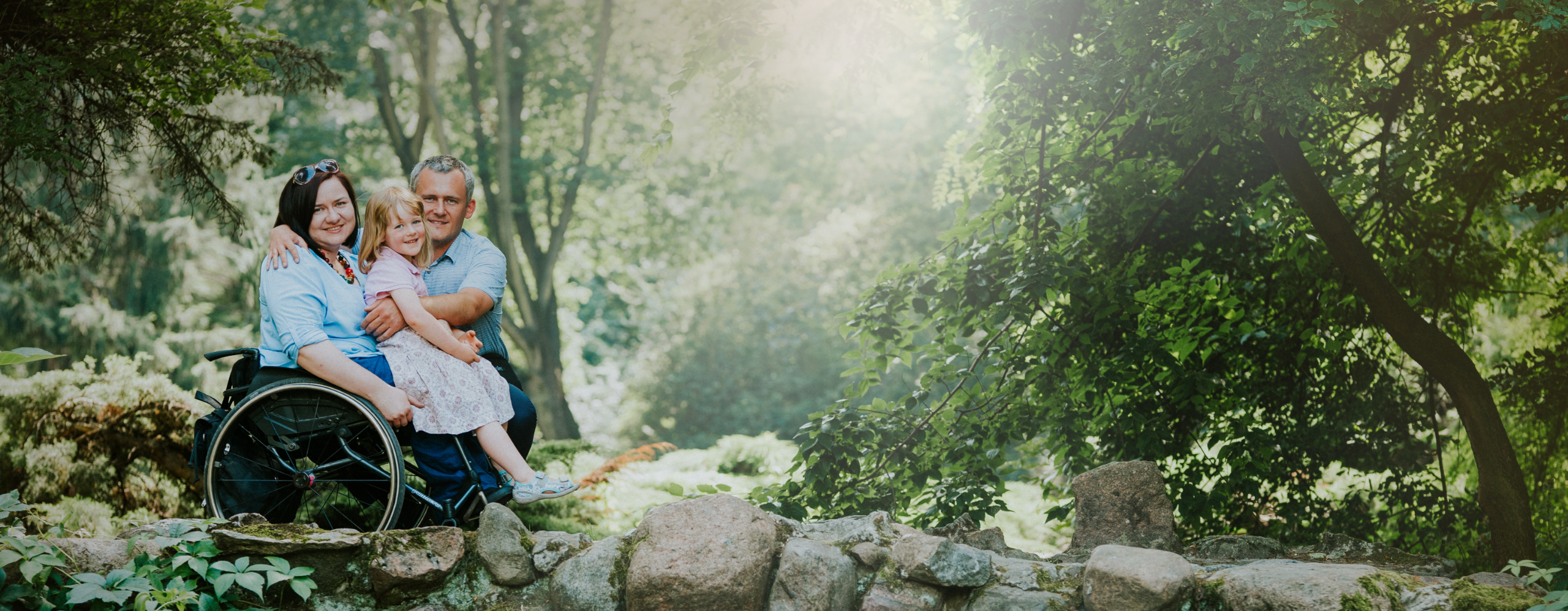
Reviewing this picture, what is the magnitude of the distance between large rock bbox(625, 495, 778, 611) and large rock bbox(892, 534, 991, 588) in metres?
0.43

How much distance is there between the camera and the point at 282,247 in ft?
9.45

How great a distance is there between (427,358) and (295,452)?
0.50 metres

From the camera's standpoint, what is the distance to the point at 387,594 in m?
2.75

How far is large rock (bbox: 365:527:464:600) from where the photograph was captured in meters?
2.72

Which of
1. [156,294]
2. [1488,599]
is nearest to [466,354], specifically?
[1488,599]

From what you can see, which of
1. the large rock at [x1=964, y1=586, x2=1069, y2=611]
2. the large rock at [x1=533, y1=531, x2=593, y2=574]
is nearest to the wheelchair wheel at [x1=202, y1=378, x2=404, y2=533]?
the large rock at [x1=533, y1=531, x2=593, y2=574]

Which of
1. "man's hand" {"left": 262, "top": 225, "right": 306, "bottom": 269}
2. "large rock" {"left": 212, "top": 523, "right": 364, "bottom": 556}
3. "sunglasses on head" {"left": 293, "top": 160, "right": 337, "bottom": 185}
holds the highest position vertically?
"sunglasses on head" {"left": 293, "top": 160, "right": 337, "bottom": 185}

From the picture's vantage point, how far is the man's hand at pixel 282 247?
2.84m

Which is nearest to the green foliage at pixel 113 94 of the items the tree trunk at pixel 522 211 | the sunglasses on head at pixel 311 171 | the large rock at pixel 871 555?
the sunglasses on head at pixel 311 171

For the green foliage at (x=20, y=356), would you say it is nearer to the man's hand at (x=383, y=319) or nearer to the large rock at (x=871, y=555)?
the man's hand at (x=383, y=319)

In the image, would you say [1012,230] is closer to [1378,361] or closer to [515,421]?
[1378,361]

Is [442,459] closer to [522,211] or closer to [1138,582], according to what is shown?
[1138,582]

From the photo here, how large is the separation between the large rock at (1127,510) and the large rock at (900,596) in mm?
827

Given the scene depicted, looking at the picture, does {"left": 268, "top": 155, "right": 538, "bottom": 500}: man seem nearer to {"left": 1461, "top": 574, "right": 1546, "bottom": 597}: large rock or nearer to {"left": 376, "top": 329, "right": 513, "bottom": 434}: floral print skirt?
{"left": 376, "top": 329, "right": 513, "bottom": 434}: floral print skirt
